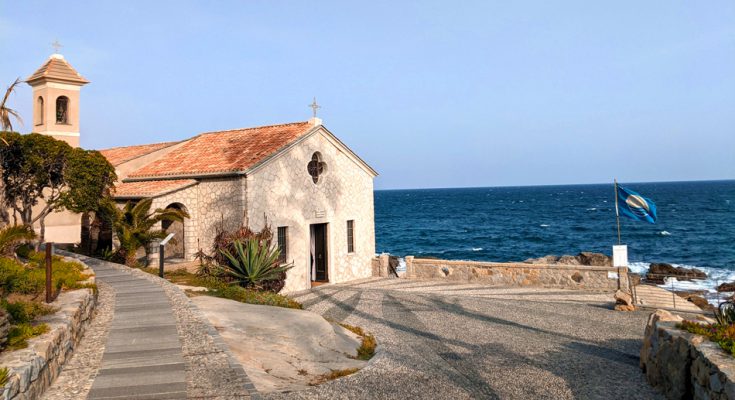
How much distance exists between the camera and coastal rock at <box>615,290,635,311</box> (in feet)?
52.1

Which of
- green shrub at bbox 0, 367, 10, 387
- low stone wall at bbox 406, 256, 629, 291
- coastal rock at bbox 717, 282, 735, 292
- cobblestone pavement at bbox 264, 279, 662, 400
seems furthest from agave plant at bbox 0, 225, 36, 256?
coastal rock at bbox 717, 282, 735, 292

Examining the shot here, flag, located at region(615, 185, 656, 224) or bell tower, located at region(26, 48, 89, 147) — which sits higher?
bell tower, located at region(26, 48, 89, 147)

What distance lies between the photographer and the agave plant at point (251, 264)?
17.1 m

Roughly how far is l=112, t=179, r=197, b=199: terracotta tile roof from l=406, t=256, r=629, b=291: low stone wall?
10551mm

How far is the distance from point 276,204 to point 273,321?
9214mm

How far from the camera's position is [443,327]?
45.2 feet

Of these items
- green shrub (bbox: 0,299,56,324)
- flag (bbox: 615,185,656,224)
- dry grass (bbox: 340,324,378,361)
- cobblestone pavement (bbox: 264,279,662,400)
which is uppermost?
flag (bbox: 615,185,656,224)

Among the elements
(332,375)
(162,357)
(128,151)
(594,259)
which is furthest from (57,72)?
(594,259)

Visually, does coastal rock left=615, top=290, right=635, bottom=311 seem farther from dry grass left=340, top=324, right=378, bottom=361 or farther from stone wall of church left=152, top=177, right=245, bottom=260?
stone wall of church left=152, top=177, right=245, bottom=260

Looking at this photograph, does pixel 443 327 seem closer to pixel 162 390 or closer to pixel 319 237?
pixel 162 390

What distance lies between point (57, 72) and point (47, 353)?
19.8 m

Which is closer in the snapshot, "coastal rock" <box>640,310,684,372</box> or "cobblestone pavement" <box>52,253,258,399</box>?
"cobblestone pavement" <box>52,253,258,399</box>

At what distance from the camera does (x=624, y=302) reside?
16.0 metres

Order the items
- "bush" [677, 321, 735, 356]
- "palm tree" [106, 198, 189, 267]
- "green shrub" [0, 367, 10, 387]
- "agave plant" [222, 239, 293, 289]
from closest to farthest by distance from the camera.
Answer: "green shrub" [0, 367, 10, 387], "bush" [677, 321, 735, 356], "agave plant" [222, 239, 293, 289], "palm tree" [106, 198, 189, 267]
